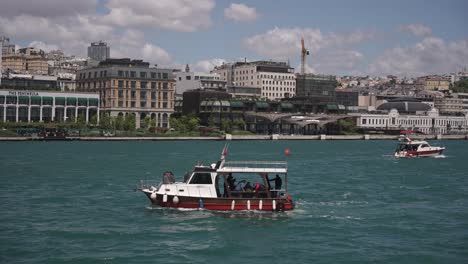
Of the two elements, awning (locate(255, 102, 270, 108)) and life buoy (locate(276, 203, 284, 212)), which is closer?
life buoy (locate(276, 203, 284, 212))

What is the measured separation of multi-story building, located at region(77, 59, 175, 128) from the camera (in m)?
161

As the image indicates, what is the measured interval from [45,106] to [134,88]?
2240cm

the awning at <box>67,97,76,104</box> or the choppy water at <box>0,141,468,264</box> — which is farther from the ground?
the awning at <box>67,97,76,104</box>

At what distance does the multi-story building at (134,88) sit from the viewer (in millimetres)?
161125

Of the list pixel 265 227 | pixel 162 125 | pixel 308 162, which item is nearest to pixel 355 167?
pixel 308 162

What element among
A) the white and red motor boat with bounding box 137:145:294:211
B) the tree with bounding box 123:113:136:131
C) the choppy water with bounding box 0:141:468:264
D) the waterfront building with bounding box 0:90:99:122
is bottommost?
the choppy water with bounding box 0:141:468:264

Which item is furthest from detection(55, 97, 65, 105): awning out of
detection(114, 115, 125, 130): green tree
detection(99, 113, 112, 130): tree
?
detection(114, 115, 125, 130): green tree

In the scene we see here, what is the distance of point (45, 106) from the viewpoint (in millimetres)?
148625

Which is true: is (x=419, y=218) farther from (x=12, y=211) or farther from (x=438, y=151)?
(x=438, y=151)

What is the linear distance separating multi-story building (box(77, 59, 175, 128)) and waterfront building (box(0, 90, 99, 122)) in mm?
6241

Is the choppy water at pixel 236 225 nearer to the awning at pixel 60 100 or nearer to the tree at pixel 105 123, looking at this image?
the tree at pixel 105 123

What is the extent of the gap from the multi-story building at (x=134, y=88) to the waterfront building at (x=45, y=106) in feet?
20.5

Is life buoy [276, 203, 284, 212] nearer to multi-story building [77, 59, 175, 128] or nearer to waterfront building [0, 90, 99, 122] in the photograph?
waterfront building [0, 90, 99, 122]

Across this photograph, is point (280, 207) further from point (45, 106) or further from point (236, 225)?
point (45, 106)
